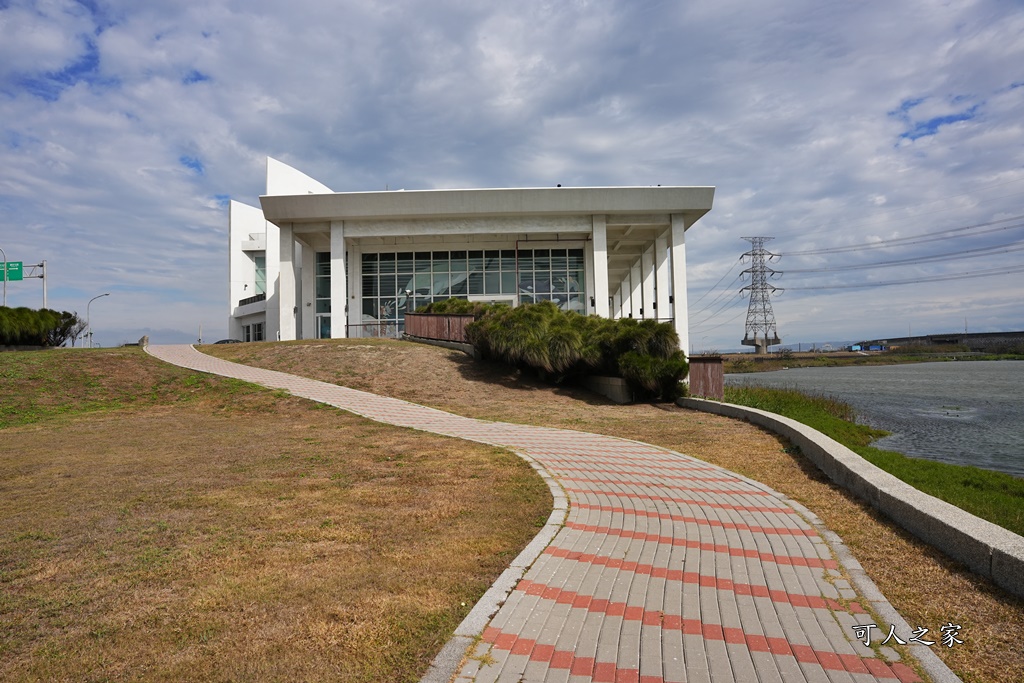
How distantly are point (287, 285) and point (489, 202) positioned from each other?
36.8 ft

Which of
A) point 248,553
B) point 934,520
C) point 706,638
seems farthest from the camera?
point 934,520

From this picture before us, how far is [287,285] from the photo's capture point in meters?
31.3

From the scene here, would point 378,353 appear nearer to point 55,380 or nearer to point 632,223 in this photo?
point 55,380

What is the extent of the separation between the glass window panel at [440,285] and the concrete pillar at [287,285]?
740cm

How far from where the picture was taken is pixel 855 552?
16.2 feet

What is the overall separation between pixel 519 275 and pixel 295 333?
1241 centimetres

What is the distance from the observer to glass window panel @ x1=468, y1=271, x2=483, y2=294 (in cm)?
3388

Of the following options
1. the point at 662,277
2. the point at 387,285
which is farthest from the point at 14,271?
the point at 662,277

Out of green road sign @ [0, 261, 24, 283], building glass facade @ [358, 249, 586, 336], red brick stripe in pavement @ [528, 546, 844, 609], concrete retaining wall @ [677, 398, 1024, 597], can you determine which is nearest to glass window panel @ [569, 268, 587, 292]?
building glass facade @ [358, 249, 586, 336]

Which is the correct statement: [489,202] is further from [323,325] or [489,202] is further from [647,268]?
[647,268]

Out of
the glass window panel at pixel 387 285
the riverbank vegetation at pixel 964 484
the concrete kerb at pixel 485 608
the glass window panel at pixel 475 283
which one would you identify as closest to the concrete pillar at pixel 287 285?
the glass window panel at pixel 387 285

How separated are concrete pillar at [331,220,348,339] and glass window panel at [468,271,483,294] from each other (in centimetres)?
686

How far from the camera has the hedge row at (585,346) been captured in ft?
55.7

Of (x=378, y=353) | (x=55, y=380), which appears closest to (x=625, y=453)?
(x=378, y=353)
